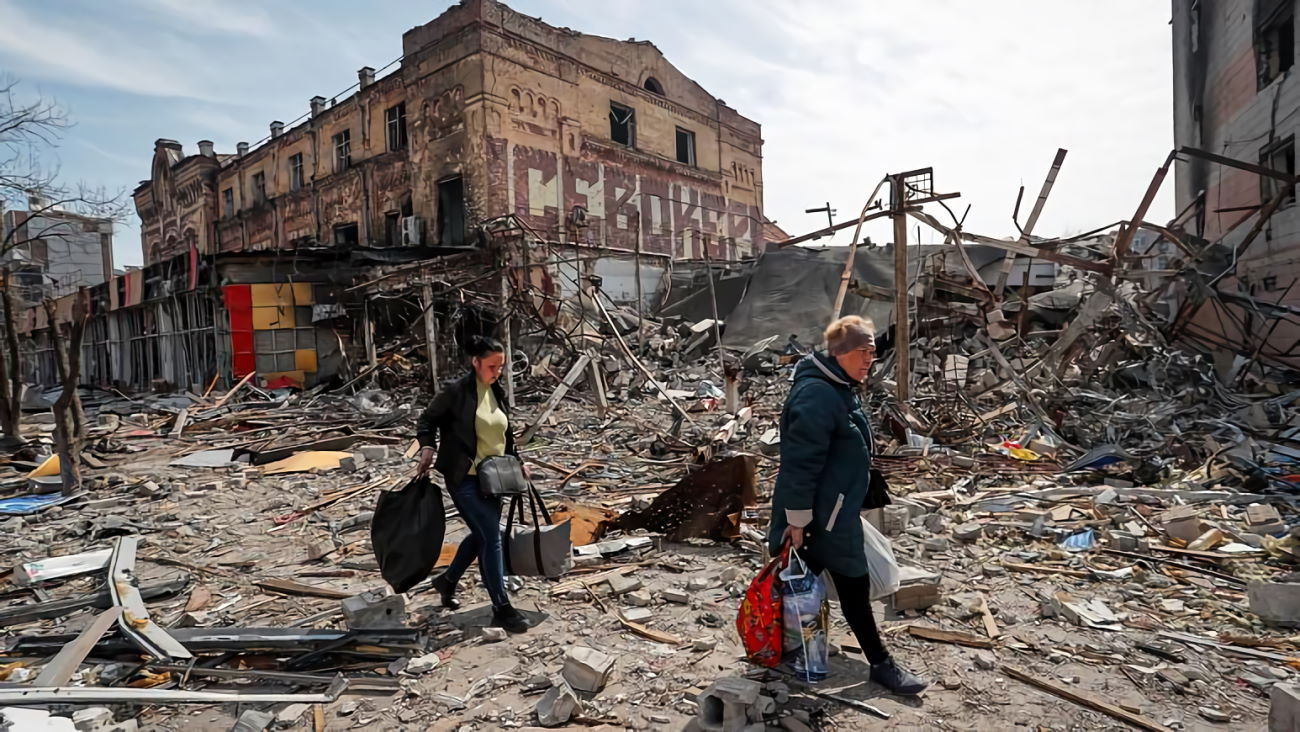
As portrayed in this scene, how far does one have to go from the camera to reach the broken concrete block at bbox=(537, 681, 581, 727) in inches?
123

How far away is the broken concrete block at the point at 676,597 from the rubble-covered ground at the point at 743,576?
0.07ft

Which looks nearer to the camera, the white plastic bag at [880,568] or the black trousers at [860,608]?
the black trousers at [860,608]

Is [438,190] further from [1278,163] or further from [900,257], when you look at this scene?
[1278,163]

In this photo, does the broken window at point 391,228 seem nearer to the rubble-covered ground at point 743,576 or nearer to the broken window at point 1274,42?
the rubble-covered ground at point 743,576

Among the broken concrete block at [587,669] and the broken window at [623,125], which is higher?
the broken window at [623,125]

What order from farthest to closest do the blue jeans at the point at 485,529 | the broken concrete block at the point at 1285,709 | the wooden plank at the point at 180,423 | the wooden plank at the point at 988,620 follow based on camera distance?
the wooden plank at the point at 180,423, the blue jeans at the point at 485,529, the wooden plank at the point at 988,620, the broken concrete block at the point at 1285,709

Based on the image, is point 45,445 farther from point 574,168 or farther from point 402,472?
point 574,168

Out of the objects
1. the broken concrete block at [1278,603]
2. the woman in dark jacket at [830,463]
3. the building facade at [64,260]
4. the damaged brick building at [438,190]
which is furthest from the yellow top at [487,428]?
the building facade at [64,260]

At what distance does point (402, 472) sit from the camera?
352 inches

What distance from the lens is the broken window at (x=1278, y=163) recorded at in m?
11.2

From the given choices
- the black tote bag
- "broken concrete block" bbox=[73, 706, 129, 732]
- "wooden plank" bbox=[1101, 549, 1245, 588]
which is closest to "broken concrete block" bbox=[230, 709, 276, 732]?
"broken concrete block" bbox=[73, 706, 129, 732]

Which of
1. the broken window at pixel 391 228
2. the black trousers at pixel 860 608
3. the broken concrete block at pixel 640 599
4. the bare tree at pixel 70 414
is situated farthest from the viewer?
the broken window at pixel 391 228

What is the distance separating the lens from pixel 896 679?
10.7ft

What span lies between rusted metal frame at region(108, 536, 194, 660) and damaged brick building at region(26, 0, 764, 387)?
983 centimetres
